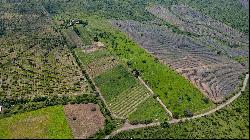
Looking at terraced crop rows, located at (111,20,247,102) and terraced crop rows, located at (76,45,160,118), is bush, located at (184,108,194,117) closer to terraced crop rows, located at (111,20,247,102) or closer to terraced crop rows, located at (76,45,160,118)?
terraced crop rows, located at (76,45,160,118)

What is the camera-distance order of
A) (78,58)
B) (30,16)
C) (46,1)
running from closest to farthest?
(78,58), (30,16), (46,1)

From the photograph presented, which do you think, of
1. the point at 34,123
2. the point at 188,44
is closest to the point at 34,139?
the point at 34,123

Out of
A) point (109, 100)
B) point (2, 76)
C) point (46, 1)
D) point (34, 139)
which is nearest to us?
point (34, 139)

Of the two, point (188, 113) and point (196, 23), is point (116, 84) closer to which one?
point (188, 113)

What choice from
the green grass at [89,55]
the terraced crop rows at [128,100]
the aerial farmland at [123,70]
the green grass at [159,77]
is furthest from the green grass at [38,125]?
the green grass at [89,55]

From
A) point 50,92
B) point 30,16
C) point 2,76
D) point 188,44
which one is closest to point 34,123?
point 50,92

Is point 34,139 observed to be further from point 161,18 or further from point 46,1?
point 46,1

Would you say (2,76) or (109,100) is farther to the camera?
(2,76)
